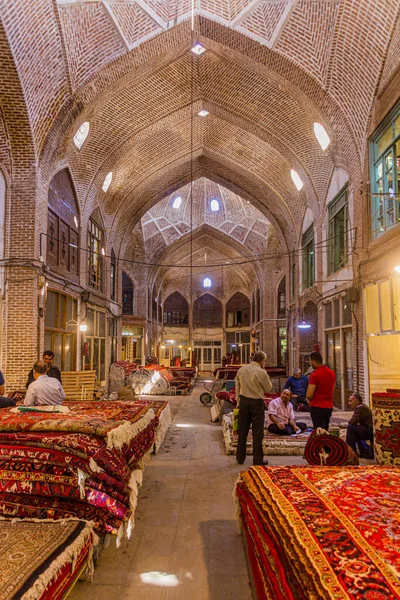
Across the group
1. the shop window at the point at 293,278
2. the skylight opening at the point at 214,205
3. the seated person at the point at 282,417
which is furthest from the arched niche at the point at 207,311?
the seated person at the point at 282,417

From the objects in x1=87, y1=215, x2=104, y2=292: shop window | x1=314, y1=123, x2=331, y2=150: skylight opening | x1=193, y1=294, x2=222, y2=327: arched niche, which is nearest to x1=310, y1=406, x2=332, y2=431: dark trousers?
x1=314, y1=123, x2=331, y2=150: skylight opening

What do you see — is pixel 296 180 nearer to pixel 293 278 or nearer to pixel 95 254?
pixel 293 278

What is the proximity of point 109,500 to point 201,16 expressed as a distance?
1079cm

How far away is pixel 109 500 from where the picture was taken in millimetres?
3051

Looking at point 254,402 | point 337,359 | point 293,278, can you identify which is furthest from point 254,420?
point 293,278

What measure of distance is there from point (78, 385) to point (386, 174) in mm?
8578

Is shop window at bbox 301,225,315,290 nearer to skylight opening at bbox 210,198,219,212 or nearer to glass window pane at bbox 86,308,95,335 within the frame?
glass window pane at bbox 86,308,95,335

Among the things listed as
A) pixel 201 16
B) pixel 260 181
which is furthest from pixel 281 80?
pixel 260 181

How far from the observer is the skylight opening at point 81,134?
484 inches

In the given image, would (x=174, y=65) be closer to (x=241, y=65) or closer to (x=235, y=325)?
(x=241, y=65)

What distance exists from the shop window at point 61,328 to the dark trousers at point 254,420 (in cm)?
674

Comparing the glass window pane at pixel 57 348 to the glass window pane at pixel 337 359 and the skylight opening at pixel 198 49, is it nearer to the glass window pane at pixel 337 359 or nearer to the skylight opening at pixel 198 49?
the glass window pane at pixel 337 359

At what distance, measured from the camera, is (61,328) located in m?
11.8

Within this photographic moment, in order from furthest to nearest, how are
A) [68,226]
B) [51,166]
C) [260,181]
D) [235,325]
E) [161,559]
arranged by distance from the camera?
[235,325] → [260,181] → [68,226] → [51,166] → [161,559]
